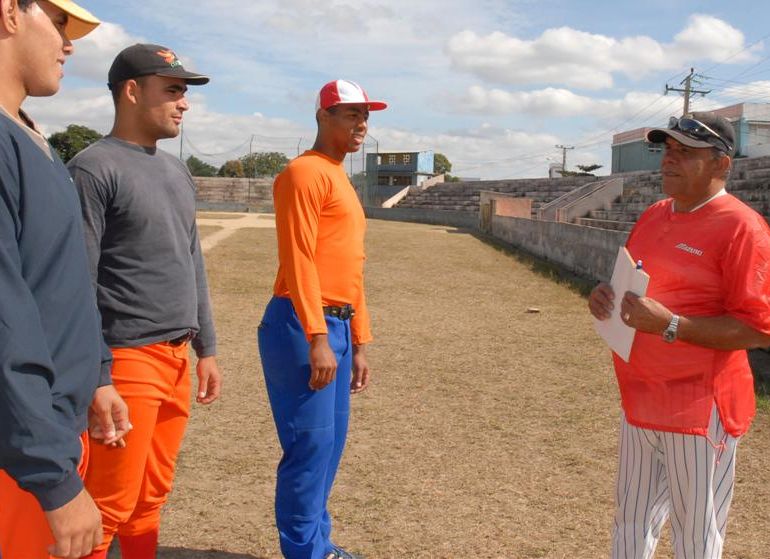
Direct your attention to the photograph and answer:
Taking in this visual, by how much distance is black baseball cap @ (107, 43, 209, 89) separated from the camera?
97.5 inches

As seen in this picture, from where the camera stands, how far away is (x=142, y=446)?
93.0 inches

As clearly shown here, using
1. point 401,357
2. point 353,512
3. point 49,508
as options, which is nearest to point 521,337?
point 401,357

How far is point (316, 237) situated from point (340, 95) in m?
0.58

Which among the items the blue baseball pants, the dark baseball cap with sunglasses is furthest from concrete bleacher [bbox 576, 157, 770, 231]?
the blue baseball pants

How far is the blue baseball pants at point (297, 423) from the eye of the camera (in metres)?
2.84

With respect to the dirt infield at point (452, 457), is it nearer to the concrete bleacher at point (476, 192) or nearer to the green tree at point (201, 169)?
the concrete bleacher at point (476, 192)

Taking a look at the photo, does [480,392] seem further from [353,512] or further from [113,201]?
[113,201]

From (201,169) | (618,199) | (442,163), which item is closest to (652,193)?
(618,199)

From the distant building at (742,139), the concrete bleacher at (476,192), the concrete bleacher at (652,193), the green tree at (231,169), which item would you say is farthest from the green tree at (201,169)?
the concrete bleacher at (652,193)

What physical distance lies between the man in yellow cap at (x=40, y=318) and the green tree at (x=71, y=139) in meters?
53.2

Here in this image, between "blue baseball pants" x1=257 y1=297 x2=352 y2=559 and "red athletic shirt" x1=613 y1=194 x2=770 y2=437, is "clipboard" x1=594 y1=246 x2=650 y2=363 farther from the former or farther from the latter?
"blue baseball pants" x1=257 y1=297 x2=352 y2=559

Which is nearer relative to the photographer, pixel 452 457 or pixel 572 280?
pixel 452 457

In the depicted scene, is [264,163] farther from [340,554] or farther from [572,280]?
[340,554]

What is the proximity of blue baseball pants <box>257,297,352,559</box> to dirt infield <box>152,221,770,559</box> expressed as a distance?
0.53 metres
